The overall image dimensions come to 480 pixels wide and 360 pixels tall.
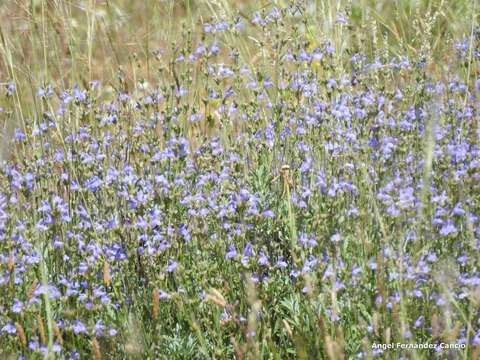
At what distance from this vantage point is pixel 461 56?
3.42 m

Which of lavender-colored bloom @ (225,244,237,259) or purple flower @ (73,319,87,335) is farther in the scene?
lavender-colored bloom @ (225,244,237,259)

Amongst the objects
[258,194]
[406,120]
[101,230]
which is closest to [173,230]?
[101,230]

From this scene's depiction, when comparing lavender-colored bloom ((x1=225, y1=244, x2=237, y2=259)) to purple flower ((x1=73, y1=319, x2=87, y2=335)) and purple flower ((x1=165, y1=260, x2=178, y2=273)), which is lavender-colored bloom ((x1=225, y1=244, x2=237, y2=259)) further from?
purple flower ((x1=73, y1=319, x2=87, y2=335))

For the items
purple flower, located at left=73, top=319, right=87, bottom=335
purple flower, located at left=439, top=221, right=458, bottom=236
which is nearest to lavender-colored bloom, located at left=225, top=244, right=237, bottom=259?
purple flower, located at left=73, top=319, right=87, bottom=335

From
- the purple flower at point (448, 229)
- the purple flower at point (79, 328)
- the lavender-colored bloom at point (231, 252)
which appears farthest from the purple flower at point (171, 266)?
the purple flower at point (448, 229)

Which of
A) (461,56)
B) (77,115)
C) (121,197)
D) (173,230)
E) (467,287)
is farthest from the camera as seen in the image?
(461,56)

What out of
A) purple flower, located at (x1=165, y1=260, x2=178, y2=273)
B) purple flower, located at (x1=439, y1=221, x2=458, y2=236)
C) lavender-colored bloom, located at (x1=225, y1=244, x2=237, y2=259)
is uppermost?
purple flower, located at (x1=439, y1=221, x2=458, y2=236)

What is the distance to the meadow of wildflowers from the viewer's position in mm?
2354

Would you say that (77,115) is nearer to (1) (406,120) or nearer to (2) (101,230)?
(2) (101,230)

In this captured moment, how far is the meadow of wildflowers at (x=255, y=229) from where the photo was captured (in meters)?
2.35

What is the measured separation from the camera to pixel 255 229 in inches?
101

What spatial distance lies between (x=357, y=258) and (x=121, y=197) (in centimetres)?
84

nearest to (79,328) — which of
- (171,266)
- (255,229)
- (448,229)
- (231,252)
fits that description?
(171,266)

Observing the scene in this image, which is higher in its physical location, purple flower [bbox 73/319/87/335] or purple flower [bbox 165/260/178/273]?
purple flower [bbox 165/260/178/273]
